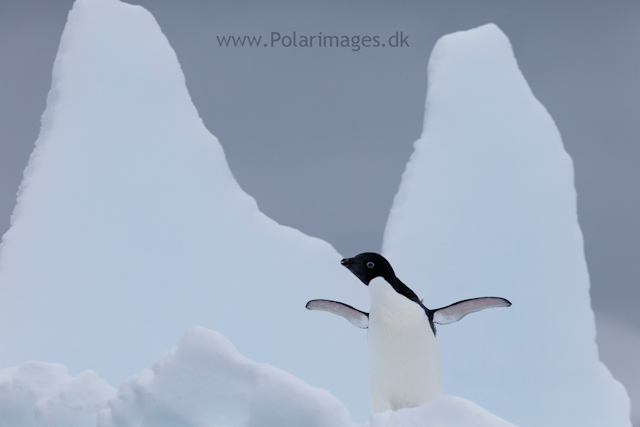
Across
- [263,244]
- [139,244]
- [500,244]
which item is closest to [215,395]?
[139,244]

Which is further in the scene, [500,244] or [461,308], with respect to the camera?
[500,244]

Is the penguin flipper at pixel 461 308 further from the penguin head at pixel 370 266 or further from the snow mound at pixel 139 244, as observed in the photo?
the snow mound at pixel 139 244

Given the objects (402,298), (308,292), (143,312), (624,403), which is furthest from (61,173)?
(624,403)

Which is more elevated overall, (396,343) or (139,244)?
(139,244)

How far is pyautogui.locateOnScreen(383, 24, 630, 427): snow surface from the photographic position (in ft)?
14.7

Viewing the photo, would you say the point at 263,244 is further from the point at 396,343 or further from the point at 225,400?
the point at 225,400

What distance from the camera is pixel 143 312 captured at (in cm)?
445

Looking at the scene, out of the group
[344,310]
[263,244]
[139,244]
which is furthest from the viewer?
[263,244]

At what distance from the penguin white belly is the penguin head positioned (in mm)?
35

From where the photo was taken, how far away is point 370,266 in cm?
259

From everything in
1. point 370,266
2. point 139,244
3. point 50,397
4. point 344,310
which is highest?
point 139,244

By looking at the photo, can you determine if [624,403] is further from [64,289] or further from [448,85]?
[64,289]

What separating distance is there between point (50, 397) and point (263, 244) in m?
2.46

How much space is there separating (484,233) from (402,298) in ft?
7.74
